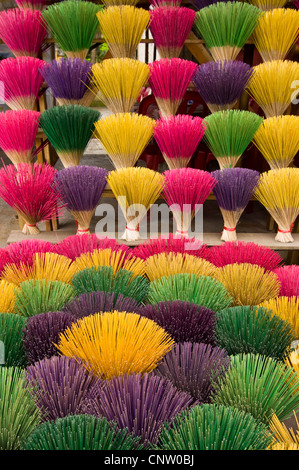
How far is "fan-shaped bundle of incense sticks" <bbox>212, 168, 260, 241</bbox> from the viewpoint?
135 cm

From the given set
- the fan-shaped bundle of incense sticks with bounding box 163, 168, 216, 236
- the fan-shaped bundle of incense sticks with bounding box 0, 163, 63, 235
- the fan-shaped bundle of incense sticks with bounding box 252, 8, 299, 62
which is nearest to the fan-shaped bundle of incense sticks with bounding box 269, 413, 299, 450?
the fan-shaped bundle of incense sticks with bounding box 163, 168, 216, 236

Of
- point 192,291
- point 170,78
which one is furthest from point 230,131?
point 192,291

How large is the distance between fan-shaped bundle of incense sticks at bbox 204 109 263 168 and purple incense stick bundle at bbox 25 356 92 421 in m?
0.97

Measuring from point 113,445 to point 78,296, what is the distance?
0.38 meters

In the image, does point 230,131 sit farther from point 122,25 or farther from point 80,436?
point 80,436

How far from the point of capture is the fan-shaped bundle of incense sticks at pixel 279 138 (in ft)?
4.81

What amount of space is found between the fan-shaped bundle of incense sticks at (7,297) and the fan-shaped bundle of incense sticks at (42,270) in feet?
0.16

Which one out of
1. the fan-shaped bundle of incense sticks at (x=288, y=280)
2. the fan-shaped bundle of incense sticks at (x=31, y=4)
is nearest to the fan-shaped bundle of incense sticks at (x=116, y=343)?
the fan-shaped bundle of incense sticks at (x=288, y=280)

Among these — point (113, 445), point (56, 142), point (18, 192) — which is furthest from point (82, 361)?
point (56, 142)

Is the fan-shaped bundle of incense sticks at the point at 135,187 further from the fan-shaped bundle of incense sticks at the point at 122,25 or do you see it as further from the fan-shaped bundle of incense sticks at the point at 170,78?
the fan-shaped bundle of incense sticks at the point at 122,25

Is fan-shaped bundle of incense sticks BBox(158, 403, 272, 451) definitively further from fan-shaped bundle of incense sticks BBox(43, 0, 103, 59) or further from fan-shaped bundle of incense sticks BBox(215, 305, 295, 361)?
fan-shaped bundle of incense sticks BBox(43, 0, 103, 59)

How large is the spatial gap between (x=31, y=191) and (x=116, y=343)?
28.4 inches

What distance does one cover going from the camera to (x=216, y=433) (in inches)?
20.5

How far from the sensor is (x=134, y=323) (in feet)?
2.39
